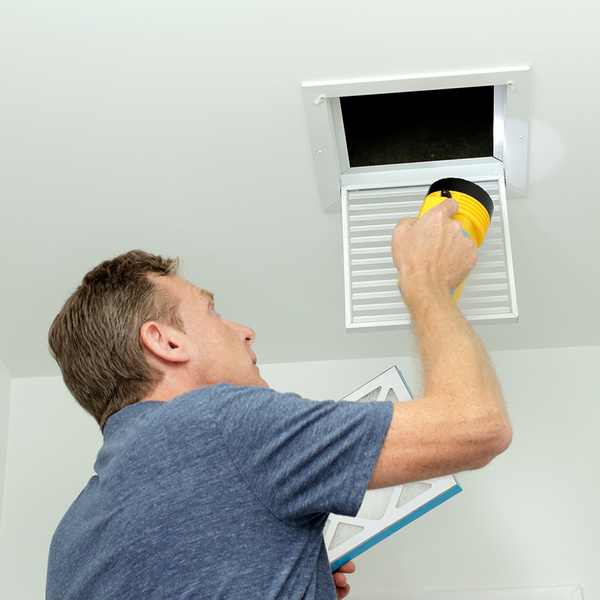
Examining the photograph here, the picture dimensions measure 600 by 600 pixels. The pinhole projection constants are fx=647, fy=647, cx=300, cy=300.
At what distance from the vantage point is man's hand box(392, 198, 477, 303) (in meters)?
0.97

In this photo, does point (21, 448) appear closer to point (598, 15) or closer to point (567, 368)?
point (567, 368)

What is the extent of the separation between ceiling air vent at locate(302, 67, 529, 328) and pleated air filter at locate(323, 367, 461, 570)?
38 centimetres

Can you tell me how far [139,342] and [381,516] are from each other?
72cm

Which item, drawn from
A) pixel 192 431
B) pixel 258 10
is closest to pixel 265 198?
pixel 258 10

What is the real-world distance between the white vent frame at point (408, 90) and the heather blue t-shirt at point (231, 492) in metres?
0.80

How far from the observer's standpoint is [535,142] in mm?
1450

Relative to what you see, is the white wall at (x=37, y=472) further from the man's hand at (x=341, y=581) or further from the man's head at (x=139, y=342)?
the man's head at (x=139, y=342)

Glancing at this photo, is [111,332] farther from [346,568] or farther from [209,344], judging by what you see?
[346,568]

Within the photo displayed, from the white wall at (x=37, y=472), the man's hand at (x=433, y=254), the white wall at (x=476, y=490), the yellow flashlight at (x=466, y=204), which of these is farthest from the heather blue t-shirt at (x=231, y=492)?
the white wall at (x=37, y=472)

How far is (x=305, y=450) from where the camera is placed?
0.73m

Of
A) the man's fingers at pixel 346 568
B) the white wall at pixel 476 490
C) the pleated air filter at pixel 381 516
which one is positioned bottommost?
→ the white wall at pixel 476 490

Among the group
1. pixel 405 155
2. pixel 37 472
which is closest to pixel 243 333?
pixel 405 155

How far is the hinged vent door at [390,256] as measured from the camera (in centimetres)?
131

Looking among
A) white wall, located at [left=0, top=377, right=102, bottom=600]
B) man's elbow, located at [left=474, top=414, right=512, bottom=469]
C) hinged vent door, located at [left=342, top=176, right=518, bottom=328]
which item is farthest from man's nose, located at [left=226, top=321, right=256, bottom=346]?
white wall, located at [left=0, top=377, right=102, bottom=600]
